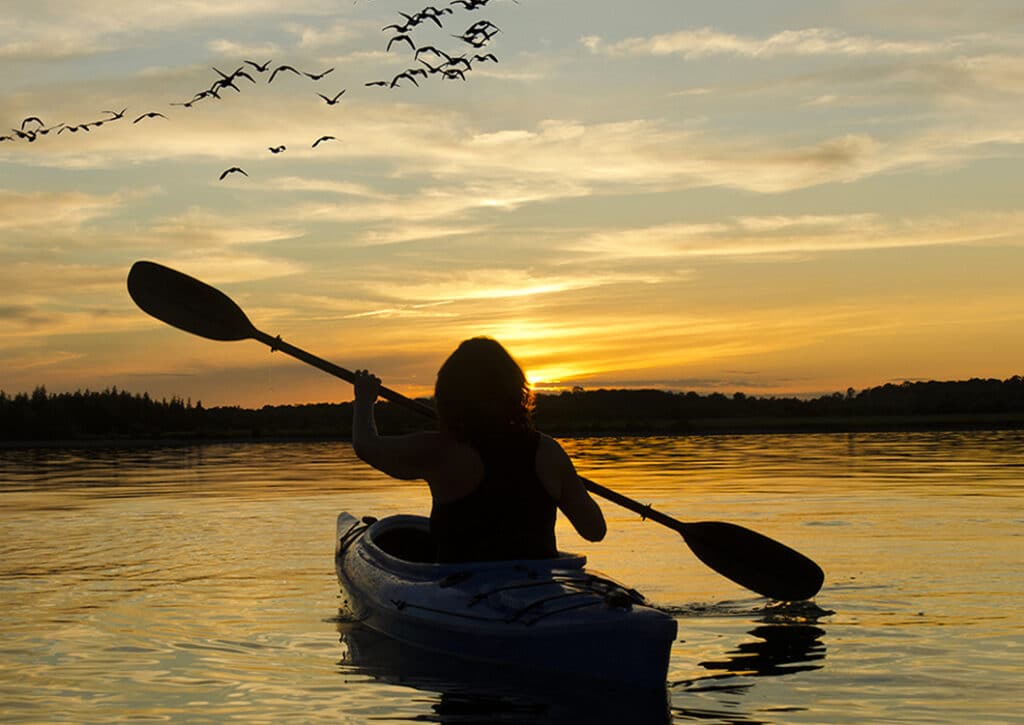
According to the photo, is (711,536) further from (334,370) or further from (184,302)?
(184,302)

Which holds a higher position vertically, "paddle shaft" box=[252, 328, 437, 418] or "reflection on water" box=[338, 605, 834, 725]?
"paddle shaft" box=[252, 328, 437, 418]

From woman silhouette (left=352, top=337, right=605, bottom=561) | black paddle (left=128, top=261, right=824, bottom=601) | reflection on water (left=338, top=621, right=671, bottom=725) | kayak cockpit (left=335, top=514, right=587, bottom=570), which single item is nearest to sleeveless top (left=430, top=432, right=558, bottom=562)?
woman silhouette (left=352, top=337, right=605, bottom=561)

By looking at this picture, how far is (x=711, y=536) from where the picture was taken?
8.91m

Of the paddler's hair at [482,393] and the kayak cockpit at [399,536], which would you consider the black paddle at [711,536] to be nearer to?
the kayak cockpit at [399,536]

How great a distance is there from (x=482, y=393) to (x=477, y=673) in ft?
4.67

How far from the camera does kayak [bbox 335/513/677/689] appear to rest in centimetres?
609

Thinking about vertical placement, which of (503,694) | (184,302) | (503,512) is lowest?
(503,694)

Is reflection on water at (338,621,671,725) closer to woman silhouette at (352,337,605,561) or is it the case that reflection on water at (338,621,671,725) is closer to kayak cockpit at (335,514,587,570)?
woman silhouette at (352,337,605,561)

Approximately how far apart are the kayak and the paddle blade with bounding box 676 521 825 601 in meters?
2.16

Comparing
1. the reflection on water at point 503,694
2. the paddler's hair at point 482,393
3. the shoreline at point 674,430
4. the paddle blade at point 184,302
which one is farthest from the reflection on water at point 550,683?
the shoreline at point 674,430

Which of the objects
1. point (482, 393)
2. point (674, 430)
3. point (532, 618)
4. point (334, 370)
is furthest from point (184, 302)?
point (674, 430)

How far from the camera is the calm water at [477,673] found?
6016 mm

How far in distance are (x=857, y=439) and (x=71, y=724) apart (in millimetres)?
35800

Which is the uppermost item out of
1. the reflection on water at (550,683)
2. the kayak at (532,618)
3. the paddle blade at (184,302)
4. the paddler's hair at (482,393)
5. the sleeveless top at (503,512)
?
the paddle blade at (184,302)
